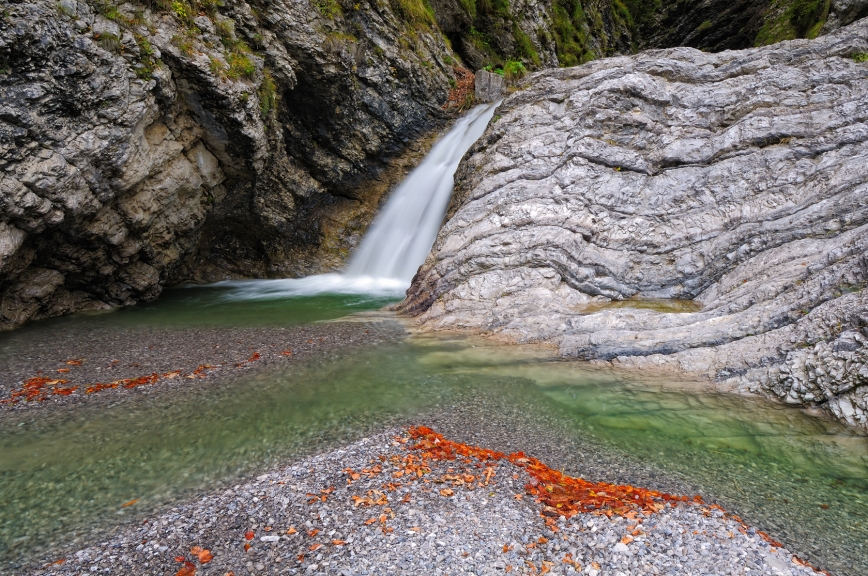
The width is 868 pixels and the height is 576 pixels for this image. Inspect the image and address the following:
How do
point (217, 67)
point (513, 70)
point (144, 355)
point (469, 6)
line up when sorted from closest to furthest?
point (144, 355)
point (217, 67)
point (513, 70)
point (469, 6)

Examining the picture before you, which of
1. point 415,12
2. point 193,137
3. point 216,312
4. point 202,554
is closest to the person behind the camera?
point 202,554

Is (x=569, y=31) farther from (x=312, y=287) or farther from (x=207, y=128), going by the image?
(x=207, y=128)

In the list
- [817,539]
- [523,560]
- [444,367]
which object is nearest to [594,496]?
[523,560]

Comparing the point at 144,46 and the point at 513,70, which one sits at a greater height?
the point at 144,46

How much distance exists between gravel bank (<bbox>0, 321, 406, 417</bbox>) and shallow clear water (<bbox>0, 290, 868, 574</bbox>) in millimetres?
566

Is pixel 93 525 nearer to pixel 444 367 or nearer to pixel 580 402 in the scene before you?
pixel 444 367

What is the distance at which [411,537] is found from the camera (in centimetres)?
444

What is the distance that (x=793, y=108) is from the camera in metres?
12.2

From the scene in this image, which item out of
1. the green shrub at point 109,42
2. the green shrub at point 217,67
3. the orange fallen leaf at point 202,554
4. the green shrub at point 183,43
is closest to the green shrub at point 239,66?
the green shrub at point 217,67

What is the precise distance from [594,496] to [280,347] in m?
7.09

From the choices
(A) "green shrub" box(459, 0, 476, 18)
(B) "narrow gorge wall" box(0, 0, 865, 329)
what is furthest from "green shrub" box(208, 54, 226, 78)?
(A) "green shrub" box(459, 0, 476, 18)

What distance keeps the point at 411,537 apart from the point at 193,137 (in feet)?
43.4

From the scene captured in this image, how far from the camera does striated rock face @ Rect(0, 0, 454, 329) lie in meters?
10.3

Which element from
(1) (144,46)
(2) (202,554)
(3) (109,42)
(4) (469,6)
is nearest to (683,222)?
(2) (202,554)
